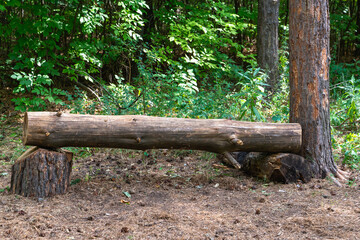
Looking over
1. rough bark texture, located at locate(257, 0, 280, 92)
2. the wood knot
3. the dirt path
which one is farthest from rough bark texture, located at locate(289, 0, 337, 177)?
rough bark texture, located at locate(257, 0, 280, 92)

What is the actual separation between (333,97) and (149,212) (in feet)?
19.7

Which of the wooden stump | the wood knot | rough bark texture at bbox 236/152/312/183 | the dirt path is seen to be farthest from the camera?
rough bark texture at bbox 236/152/312/183

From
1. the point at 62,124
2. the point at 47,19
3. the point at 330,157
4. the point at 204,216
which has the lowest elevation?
the point at 204,216

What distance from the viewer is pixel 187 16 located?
906 centimetres

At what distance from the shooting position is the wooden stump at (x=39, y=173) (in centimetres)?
364

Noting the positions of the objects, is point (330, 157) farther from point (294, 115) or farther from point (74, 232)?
point (74, 232)

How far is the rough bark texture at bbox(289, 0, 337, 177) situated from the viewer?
4.25 meters

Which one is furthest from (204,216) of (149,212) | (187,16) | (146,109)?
(187,16)

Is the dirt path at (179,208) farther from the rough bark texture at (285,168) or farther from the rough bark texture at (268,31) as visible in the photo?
the rough bark texture at (268,31)

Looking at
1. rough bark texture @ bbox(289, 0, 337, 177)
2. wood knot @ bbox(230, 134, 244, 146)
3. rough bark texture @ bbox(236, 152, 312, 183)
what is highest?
rough bark texture @ bbox(289, 0, 337, 177)

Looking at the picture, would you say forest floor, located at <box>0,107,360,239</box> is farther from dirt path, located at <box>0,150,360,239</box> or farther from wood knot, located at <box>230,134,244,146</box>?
wood knot, located at <box>230,134,244,146</box>

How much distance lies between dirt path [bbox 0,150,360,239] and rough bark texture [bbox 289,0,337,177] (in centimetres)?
38

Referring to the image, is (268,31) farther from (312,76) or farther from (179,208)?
(179,208)

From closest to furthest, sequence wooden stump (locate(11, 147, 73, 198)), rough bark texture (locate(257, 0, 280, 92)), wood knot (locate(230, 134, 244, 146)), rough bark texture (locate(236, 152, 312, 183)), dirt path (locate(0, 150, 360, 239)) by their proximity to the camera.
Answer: dirt path (locate(0, 150, 360, 239))
wooden stump (locate(11, 147, 73, 198))
wood knot (locate(230, 134, 244, 146))
rough bark texture (locate(236, 152, 312, 183))
rough bark texture (locate(257, 0, 280, 92))
